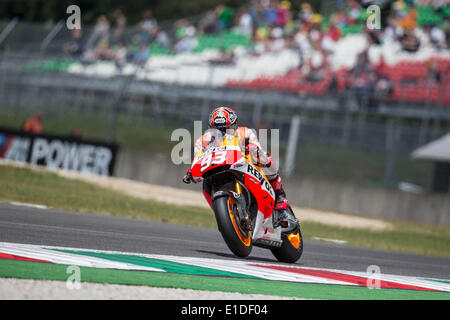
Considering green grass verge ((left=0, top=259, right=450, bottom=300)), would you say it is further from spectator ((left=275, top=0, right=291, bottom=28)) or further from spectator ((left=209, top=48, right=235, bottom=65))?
spectator ((left=275, top=0, right=291, bottom=28))

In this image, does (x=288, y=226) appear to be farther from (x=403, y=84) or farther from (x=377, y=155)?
(x=403, y=84)

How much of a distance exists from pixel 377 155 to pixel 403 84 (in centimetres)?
255

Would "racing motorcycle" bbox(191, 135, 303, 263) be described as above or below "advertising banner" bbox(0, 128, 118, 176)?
below

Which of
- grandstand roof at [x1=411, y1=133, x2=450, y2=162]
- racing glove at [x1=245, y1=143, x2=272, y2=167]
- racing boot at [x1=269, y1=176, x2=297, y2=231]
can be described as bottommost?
racing boot at [x1=269, y1=176, x2=297, y2=231]

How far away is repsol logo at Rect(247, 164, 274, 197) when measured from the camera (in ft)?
23.6

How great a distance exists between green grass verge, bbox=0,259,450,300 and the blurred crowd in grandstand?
13220 millimetres

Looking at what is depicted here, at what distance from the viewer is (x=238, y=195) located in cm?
698

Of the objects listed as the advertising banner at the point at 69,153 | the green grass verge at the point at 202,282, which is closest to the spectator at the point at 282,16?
the advertising banner at the point at 69,153

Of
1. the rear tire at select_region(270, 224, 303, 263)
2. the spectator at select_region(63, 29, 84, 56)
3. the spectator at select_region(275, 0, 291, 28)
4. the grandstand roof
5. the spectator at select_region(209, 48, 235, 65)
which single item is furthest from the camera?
the spectator at select_region(63, 29, 84, 56)

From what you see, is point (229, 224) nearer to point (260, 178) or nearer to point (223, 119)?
point (260, 178)

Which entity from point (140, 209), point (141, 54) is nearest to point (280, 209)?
point (140, 209)

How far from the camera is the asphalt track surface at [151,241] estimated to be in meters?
7.22

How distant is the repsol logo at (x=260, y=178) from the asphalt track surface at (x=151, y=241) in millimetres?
752

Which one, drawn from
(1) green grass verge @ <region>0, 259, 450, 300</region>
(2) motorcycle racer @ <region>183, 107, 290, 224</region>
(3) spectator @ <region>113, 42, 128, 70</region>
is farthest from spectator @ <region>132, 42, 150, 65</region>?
(1) green grass verge @ <region>0, 259, 450, 300</region>
